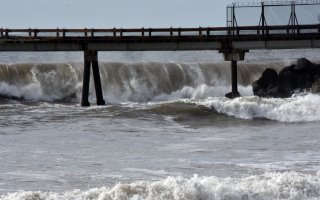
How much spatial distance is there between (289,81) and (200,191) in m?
31.1

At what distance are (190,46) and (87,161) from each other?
2236 centimetres

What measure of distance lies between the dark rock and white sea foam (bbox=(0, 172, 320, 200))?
2802 cm

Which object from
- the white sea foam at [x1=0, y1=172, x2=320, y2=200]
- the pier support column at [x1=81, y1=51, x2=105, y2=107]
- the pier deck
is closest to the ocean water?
the white sea foam at [x1=0, y1=172, x2=320, y2=200]

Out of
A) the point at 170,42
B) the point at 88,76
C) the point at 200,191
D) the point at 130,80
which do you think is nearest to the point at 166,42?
the point at 170,42

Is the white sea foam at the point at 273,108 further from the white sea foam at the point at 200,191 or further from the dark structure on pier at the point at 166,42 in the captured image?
the white sea foam at the point at 200,191

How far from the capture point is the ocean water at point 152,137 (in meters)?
21.8

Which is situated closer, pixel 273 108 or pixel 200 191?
pixel 200 191

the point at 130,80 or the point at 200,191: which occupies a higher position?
the point at 200,191

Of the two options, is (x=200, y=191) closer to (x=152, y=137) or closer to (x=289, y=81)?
(x=152, y=137)

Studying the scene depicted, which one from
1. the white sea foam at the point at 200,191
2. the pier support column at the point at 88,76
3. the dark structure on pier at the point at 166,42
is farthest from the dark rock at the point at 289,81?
the white sea foam at the point at 200,191

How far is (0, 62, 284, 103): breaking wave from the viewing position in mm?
56250

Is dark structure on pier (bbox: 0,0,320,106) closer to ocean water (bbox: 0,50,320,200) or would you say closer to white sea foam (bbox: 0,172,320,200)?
ocean water (bbox: 0,50,320,200)

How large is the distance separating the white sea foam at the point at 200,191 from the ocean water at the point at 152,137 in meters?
0.03

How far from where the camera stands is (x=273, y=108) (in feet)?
143
